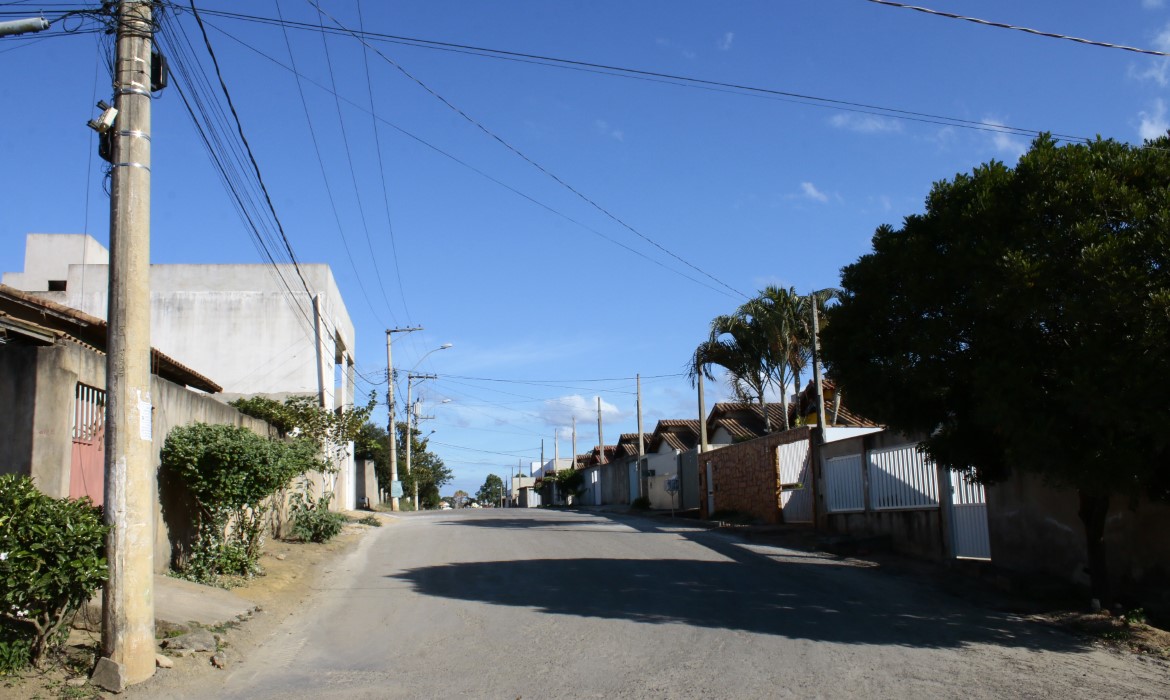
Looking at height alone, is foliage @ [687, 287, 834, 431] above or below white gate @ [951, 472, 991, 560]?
above

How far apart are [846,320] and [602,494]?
44161 mm

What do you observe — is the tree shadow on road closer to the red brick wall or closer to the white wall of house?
the red brick wall

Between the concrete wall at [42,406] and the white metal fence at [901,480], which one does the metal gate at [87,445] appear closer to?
the concrete wall at [42,406]

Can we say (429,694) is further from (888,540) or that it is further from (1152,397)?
(888,540)

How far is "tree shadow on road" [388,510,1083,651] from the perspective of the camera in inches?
379

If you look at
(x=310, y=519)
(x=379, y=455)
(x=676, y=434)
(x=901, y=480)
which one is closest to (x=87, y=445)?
(x=310, y=519)

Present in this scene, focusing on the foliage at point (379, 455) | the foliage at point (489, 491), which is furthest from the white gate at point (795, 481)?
the foliage at point (489, 491)

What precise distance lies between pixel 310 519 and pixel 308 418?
144 inches

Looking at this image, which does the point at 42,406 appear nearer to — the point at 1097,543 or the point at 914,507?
the point at 1097,543

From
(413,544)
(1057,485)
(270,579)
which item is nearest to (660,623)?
(1057,485)

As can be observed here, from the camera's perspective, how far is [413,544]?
63.6 ft

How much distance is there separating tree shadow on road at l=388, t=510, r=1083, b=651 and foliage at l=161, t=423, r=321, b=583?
8.18ft

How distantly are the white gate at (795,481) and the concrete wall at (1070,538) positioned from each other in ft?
26.8

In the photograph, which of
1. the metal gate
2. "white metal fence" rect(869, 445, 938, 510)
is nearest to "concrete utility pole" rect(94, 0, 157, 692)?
the metal gate
